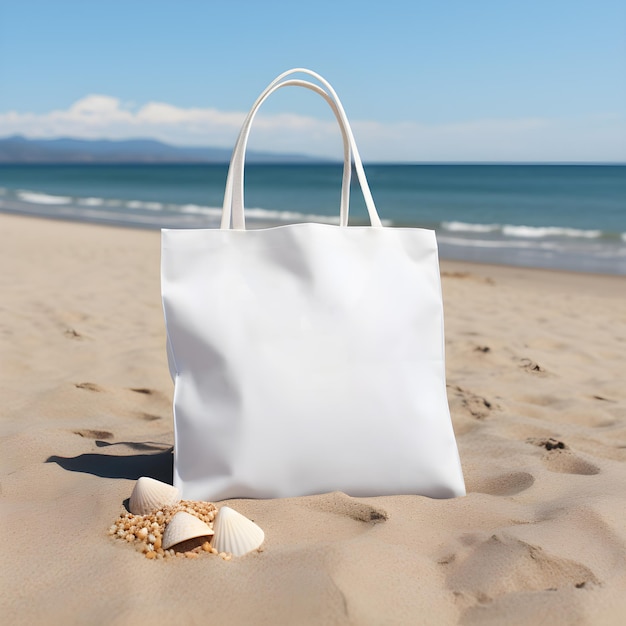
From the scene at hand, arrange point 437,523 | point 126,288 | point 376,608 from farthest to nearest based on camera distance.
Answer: point 126,288 < point 437,523 < point 376,608

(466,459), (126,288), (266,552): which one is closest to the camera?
(266,552)

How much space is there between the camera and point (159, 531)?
1594mm

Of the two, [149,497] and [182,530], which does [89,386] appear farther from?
[182,530]

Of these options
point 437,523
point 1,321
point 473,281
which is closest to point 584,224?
point 473,281

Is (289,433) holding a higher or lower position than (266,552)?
higher

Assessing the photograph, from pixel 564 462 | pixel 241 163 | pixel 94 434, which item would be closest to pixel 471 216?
pixel 564 462

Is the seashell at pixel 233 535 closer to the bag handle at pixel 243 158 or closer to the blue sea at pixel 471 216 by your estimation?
the bag handle at pixel 243 158

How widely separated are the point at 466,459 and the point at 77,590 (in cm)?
132

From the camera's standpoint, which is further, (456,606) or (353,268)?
(353,268)

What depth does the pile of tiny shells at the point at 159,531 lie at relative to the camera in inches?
60.4

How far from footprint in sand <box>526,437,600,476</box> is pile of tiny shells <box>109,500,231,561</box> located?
1.14m

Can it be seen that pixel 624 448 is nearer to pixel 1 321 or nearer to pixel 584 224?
pixel 1 321

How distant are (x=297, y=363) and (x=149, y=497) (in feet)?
1.61

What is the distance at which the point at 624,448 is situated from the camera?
7.93 ft
